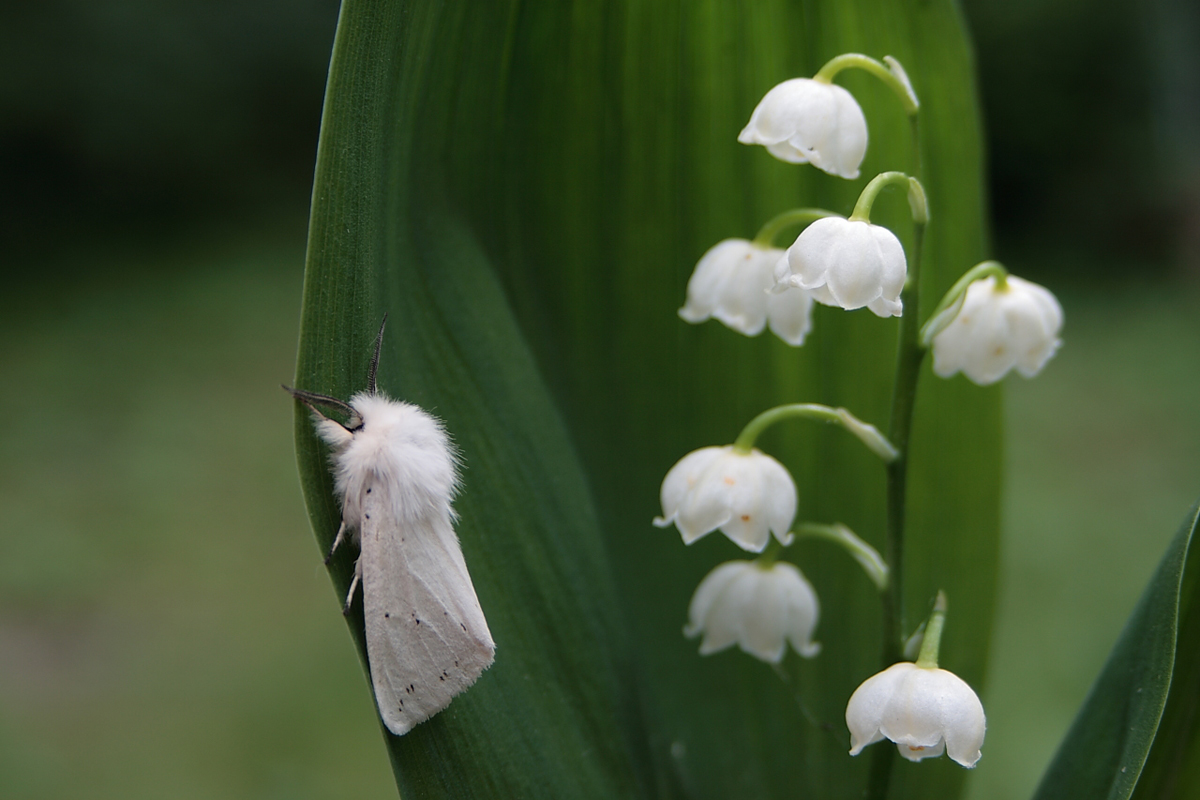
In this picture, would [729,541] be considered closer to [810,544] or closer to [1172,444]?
[810,544]

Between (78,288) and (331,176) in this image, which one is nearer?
(331,176)

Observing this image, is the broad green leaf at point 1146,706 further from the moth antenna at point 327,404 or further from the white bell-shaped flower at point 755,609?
the moth antenna at point 327,404

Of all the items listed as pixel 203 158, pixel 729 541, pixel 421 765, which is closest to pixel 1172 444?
pixel 729 541

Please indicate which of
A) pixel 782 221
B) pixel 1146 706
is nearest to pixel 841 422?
pixel 782 221

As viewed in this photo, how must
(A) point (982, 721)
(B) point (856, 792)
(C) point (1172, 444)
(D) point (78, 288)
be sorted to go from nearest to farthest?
1. (A) point (982, 721)
2. (B) point (856, 792)
3. (C) point (1172, 444)
4. (D) point (78, 288)

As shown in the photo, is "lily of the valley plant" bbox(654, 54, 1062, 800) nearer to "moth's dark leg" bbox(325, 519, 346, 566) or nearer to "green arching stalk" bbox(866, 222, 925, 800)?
"green arching stalk" bbox(866, 222, 925, 800)

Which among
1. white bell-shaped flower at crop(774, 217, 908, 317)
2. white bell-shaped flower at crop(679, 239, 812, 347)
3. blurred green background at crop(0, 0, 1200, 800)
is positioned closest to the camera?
white bell-shaped flower at crop(774, 217, 908, 317)

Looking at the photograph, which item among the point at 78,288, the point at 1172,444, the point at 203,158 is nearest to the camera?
the point at 1172,444

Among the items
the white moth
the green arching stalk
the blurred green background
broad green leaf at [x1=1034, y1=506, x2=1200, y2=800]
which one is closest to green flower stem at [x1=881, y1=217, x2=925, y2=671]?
the green arching stalk
